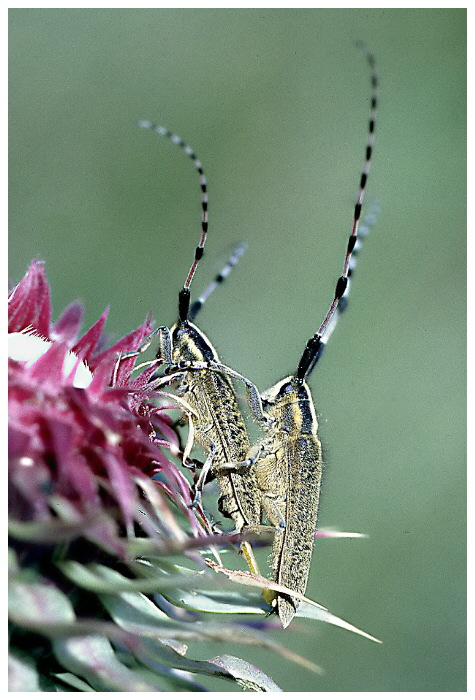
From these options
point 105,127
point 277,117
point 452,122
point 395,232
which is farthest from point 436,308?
point 105,127

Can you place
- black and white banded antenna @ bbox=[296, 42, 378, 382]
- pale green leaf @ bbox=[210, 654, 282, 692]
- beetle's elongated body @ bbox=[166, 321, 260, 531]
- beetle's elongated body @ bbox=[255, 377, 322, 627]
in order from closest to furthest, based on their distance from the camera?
pale green leaf @ bbox=[210, 654, 282, 692]
beetle's elongated body @ bbox=[255, 377, 322, 627]
beetle's elongated body @ bbox=[166, 321, 260, 531]
black and white banded antenna @ bbox=[296, 42, 378, 382]

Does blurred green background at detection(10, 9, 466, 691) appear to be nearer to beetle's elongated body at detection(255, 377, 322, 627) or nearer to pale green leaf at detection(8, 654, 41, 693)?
beetle's elongated body at detection(255, 377, 322, 627)

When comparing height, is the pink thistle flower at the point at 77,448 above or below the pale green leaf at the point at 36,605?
above

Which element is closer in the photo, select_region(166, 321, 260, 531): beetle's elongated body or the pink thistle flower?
the pink thistle flower

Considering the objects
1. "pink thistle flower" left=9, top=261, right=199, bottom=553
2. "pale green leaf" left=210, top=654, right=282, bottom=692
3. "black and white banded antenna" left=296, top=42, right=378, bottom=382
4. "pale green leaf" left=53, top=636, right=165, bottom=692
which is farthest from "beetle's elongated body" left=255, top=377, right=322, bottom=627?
"pale green leaf" left=53, top=636, right=165, bottom=692

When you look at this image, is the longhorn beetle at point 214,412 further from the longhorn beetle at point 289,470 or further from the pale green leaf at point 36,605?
the pale green leaf at point 36,605

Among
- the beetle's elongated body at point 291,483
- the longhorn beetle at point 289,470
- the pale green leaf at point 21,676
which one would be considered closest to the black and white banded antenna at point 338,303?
the longhorn beetle at point 289,470

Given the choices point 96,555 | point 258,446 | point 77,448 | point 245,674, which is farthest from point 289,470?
point 77,448

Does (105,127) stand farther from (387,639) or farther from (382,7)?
(387,639)
